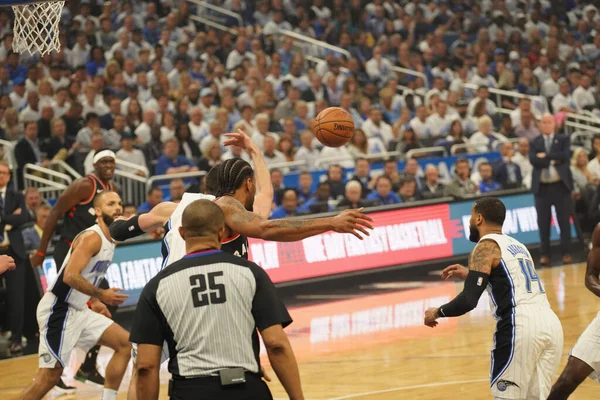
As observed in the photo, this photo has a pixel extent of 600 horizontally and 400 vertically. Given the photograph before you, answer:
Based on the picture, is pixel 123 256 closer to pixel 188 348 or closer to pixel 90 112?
pixel 90 112

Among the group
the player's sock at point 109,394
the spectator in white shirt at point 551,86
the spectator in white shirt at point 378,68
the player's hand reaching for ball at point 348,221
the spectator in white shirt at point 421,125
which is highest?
the spectator in white shirt at point 378,68

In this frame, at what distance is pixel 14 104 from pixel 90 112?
5.53 feet

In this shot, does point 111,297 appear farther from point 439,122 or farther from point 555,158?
point 439,122

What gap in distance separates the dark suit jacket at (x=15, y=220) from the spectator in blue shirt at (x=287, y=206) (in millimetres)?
4003

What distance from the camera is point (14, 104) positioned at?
1622 cm

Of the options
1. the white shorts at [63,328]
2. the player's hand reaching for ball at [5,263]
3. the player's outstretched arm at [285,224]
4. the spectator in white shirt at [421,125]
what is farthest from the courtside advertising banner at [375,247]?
the player's outstretched arm at [285,224]

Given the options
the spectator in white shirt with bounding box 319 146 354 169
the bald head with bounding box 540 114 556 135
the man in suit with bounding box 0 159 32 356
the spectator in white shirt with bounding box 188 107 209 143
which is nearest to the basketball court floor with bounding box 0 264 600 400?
the man in suit with bounding box 0 159 32 356

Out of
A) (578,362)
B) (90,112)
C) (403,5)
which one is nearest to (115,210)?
(578,362)

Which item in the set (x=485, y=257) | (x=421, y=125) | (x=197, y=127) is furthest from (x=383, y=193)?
(x=485, y=257)

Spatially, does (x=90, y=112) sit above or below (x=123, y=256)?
above

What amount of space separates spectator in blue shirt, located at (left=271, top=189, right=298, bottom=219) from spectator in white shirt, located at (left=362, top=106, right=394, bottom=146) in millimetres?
3987

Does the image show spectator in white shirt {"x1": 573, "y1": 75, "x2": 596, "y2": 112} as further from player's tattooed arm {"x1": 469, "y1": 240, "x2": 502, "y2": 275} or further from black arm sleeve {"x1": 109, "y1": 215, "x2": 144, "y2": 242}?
black arm sleeve {"x1": 109, "y1": 215, "x2": 144, "y2": 242}

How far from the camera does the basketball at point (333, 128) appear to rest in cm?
815

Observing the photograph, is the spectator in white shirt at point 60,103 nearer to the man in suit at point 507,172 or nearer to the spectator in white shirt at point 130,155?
the spectator in white shirt at point 130,155
